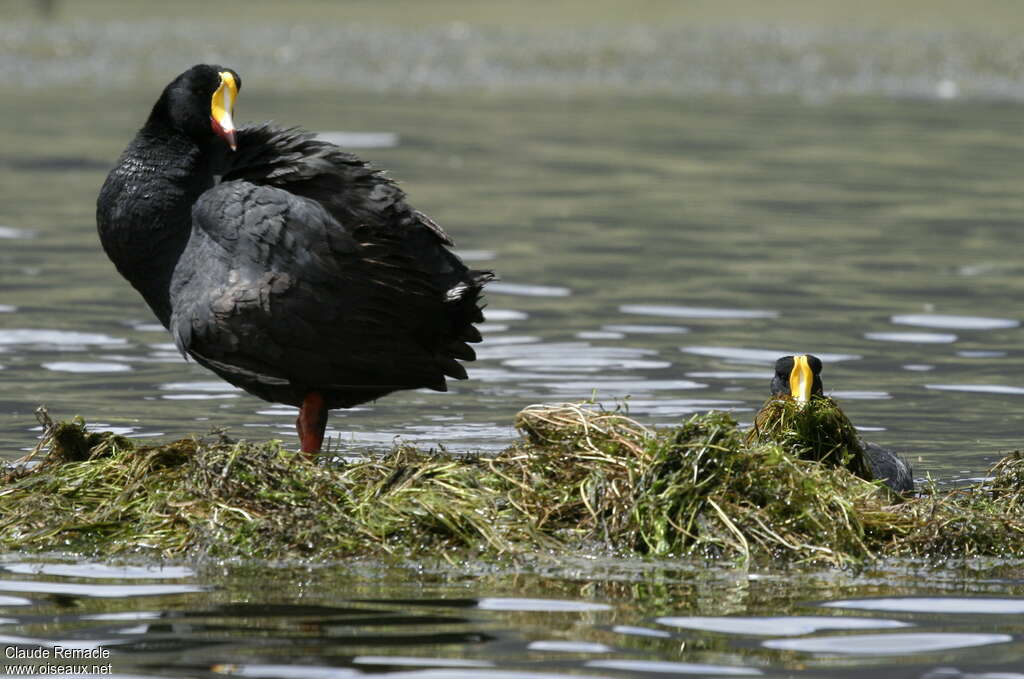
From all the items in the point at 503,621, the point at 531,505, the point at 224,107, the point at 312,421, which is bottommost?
the point at 503,621

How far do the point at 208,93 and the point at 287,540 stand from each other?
2568 mm

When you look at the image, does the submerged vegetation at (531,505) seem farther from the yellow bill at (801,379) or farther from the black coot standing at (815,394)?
A: the yellow bill at (801,379)

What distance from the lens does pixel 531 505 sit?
8359 mm

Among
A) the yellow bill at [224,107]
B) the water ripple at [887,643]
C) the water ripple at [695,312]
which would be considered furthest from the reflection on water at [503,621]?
the water ripple at [695,312]

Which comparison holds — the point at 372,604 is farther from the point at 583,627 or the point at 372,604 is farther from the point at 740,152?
the point at 740,152

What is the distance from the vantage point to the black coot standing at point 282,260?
8.84 meters

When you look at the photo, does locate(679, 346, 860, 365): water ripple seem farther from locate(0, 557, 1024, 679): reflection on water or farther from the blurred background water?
locate(0, 557, 1024, 679): reflection on water

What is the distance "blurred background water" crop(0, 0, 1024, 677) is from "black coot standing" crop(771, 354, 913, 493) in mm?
549

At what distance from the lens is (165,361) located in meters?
13.8

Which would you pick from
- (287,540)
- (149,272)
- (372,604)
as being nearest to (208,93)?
(149,272)

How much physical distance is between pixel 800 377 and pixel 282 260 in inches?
106

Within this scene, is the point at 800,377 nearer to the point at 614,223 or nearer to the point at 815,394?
the point at 815,394

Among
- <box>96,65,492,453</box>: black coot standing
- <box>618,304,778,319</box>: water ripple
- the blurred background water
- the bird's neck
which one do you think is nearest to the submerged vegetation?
the blurred background water

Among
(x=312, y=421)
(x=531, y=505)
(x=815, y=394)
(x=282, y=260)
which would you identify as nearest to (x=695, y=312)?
(x=815, y=394)
